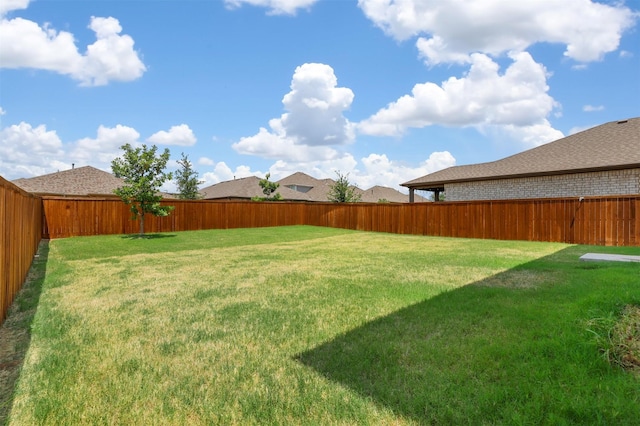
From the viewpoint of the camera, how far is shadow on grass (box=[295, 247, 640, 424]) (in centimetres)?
210

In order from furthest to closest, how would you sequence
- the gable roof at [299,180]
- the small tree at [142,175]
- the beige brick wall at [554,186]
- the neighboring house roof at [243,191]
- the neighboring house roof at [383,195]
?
the neighboring house roof at [383,195] → the gable roof at [299,180] → the neighboring house roof at [243,191] → the small tree at [142,175] → the beige brick wall at [554,186]

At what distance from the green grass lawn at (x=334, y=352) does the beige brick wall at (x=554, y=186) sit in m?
10.7

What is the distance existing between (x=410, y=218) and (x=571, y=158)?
7732mm

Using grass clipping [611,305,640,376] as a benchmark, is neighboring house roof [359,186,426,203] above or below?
above

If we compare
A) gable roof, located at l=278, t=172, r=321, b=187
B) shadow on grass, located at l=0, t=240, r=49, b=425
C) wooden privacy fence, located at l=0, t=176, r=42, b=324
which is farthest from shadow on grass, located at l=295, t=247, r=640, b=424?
gable roof, located at l=278, t=172, r=321, b=187

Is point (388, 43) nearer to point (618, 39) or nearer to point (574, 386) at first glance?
point (618, 39)

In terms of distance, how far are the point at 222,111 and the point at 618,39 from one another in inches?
703

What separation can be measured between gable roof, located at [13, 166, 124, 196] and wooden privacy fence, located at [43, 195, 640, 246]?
10.0 m

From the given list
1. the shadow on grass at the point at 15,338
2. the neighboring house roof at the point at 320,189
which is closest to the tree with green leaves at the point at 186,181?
the neighboring house roof at the point at 320,189

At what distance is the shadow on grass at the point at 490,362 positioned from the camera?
2.10 m

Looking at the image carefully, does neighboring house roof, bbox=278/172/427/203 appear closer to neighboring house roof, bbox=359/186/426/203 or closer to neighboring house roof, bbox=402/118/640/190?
neighboring house roof, bbox=359/186/426/203

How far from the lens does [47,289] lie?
5.74m

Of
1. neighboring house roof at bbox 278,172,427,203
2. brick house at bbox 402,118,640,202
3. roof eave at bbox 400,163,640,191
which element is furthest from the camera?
neighboring house roof at bbox 278,172,427,203

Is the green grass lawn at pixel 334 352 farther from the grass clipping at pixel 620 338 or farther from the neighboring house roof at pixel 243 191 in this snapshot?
the neighboring house roof at pixel 243 191
